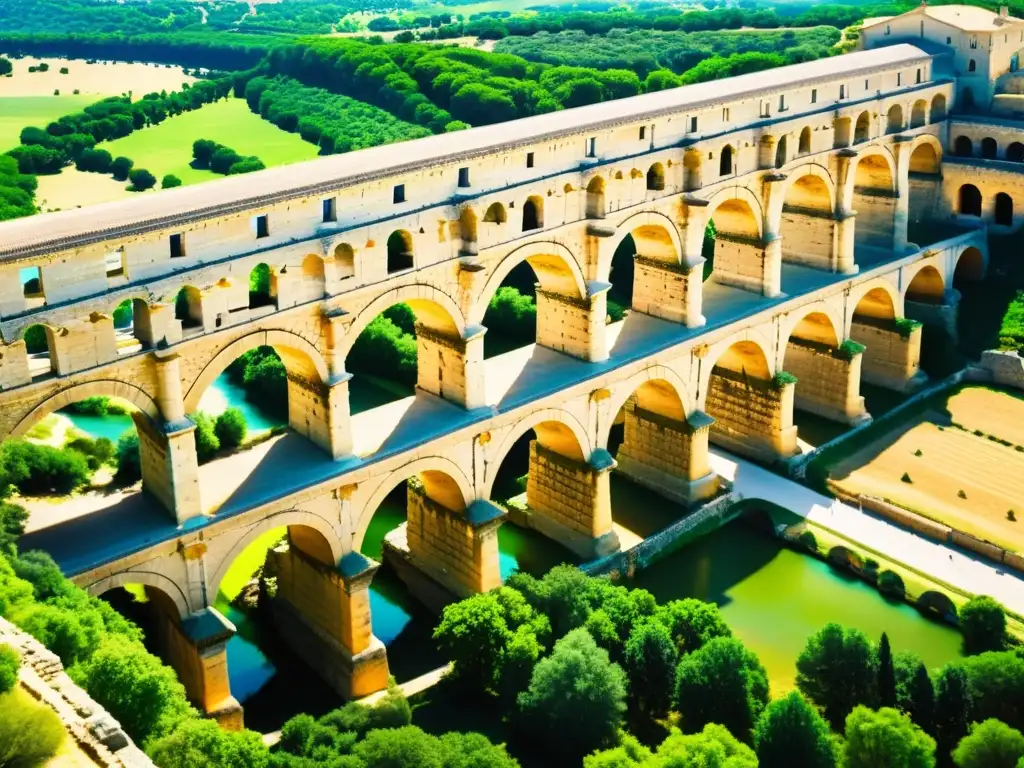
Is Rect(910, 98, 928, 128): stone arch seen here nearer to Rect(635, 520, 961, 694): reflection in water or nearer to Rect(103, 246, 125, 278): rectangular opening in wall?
Rect(635, 520, 961, 694): reflection in water

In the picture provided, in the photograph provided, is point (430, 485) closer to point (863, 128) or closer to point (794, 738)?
point (794, 738)

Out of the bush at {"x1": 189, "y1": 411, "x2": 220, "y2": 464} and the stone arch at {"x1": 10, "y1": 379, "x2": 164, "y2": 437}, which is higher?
the stone arch at {"x1": 10, "y1": 379, "x2": 164, "y2": 437}

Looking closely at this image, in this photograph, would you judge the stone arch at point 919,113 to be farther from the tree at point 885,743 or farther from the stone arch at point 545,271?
the tree at point 885,743

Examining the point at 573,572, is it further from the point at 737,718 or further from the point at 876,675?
the point at 876,675

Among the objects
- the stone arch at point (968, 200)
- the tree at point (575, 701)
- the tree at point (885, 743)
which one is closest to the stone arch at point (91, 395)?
the tree at point (575, 701)

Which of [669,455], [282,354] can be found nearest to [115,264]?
[282,354]

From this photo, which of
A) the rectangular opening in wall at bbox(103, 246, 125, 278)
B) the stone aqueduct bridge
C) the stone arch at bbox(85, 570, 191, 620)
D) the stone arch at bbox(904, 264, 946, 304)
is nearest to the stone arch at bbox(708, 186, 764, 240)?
the stone aqueduct bridge
